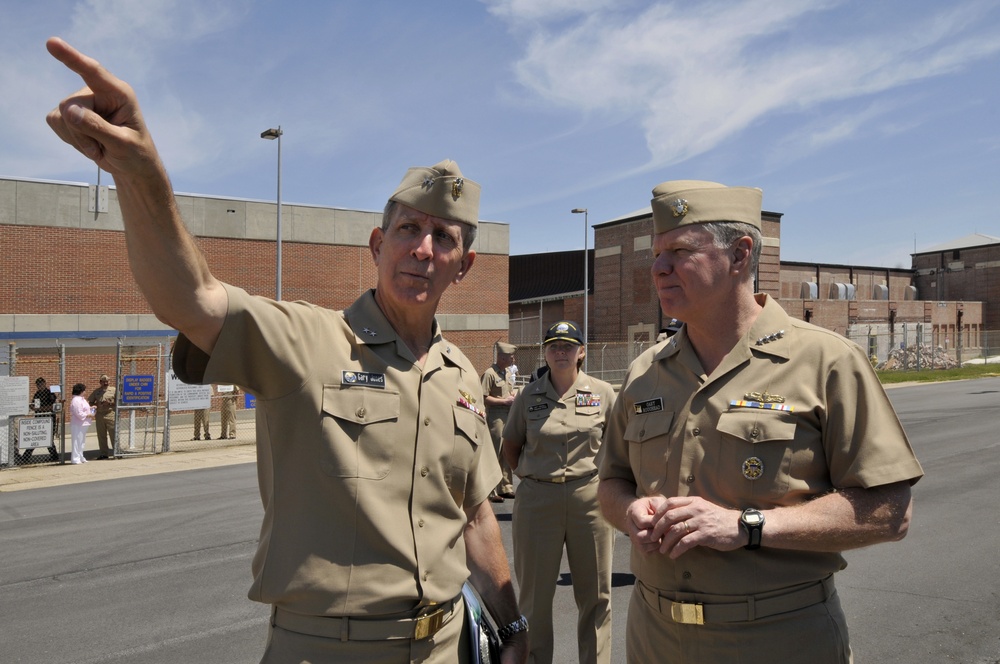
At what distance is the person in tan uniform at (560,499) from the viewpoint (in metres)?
5.38

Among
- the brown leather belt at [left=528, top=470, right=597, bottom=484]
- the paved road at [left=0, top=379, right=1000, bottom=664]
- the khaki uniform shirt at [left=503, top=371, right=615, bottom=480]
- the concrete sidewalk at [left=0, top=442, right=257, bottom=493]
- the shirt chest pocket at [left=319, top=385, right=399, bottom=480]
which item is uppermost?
the shirt chest pocket at [left=319, top=385, right=399, bottom=480]

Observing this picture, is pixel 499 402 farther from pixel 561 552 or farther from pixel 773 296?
pixel 773 296

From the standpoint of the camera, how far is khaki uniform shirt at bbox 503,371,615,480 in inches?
235

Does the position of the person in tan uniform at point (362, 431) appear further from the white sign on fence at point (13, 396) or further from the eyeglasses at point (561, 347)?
the white sign on fence at point (13, 396)

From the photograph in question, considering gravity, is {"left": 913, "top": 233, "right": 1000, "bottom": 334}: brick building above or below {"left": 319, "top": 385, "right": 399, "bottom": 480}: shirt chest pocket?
above

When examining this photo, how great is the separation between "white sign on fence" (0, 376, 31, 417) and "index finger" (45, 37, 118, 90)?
1778cm

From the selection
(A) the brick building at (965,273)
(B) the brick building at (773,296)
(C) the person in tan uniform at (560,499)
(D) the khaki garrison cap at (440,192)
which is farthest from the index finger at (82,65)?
(A) the brick building at (965,273)

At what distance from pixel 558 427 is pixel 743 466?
11.6ft

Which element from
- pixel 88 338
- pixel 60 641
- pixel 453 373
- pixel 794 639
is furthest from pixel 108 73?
pixel 88 338

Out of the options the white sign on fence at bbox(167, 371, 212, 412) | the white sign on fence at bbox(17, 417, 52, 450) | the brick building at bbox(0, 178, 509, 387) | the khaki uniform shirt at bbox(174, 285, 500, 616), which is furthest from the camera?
the brick building at bbox(0, 178, 509, 387)

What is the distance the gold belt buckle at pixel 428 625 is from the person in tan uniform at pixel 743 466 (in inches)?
27.0

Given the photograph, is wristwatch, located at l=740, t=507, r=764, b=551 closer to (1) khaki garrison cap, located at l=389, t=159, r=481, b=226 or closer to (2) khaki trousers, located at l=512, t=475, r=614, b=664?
(1) khaki garrison cap, located at l=389, t=159, r=481, b=226

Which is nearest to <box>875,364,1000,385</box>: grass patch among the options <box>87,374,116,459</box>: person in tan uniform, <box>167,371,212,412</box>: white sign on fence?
<box>167,371,212,412</box>: white sign on fence

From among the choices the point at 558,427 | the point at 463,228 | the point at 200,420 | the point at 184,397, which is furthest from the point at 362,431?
the point at 200,420
